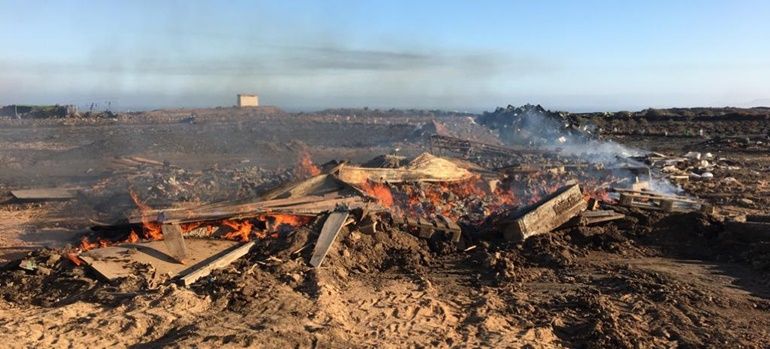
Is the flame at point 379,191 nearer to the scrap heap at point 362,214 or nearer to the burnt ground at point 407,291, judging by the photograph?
the scrap heap at point 362,214

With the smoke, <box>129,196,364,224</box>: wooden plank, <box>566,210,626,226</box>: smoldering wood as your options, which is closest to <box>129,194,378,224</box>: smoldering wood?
<box>129,196,364,224</box>: wooden plank

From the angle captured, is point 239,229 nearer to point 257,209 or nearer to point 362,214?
point 257,209

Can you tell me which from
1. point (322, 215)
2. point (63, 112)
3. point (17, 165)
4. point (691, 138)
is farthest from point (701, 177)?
point (63, 112)

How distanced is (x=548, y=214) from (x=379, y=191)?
321cm

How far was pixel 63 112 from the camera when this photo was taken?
42.1m

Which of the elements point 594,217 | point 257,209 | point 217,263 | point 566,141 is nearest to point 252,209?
point 257,209

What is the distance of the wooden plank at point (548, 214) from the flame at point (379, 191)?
2.32 m

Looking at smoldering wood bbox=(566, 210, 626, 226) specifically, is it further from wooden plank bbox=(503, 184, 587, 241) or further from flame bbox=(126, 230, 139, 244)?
flame bbox=(126, 230, 139, 244)

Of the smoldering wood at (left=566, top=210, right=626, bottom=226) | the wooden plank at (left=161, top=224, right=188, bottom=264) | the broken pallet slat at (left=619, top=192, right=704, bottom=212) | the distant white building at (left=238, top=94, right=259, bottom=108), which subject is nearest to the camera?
the wooden plank at (left=161, top=224, right=188, bottom=264)

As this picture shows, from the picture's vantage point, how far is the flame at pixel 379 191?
10332 mm

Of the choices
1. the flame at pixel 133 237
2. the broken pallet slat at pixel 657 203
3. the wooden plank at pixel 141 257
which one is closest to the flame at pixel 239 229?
the wooden plank at pixel 141 257

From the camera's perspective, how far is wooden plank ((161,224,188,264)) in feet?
24.9

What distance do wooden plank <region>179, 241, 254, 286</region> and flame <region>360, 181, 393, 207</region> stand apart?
2874 millimetres

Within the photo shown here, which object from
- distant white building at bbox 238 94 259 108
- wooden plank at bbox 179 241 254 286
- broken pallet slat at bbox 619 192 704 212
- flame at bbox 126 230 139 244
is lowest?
wooden plank at bbox 179 241 254 286
